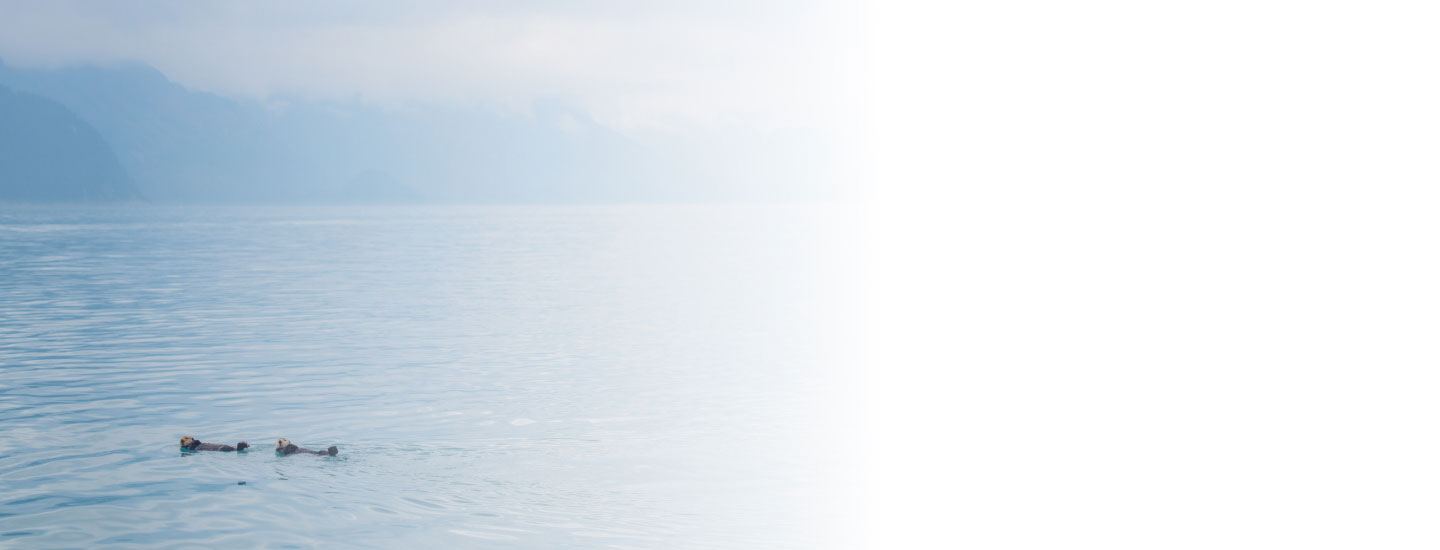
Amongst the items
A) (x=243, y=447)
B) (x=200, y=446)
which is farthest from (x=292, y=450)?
(x=200, y=446)

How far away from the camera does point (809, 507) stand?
22.2m

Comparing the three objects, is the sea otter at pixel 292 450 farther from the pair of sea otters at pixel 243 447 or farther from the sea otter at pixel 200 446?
the sea otter at pixel 200 446

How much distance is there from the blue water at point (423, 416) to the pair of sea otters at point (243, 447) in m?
0.18

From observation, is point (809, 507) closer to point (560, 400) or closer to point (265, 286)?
point (560, 400)

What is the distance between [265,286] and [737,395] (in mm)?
43220

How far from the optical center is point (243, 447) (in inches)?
971

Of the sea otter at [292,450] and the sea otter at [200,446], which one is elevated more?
the sea otter at [200,446]

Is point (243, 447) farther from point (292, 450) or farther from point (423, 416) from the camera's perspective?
point (423, 416)

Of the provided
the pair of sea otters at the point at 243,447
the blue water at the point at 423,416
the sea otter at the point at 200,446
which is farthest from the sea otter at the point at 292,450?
the sea otter at the point at 200,446

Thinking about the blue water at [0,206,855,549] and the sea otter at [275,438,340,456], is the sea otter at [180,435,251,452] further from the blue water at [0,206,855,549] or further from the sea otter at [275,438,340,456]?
the sea otter at [275,438,340,456]

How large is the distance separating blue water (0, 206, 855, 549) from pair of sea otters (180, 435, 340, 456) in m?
0.18

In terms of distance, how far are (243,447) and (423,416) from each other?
5073 millimetres

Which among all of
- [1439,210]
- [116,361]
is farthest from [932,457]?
[1439,210]

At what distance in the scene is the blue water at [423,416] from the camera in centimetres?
2027
